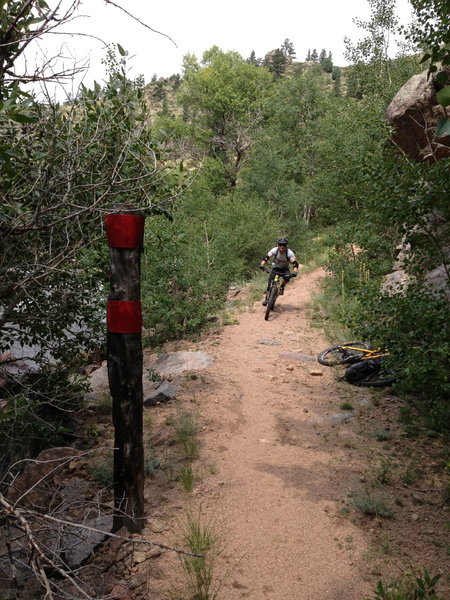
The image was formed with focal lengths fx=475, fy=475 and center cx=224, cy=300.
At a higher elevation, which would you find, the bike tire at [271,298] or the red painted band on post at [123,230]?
the red painted band on post at [123,230]

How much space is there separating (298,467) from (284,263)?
276 inches

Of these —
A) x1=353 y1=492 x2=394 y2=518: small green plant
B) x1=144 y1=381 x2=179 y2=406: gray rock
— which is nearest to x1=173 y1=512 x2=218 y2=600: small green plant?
x1=353 y1=492 x2=394 y2=518: small green plant

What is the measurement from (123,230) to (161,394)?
384 centimetres

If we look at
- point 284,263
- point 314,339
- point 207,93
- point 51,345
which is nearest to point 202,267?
point 284,263

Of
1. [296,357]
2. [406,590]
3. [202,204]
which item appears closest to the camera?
[406,590]

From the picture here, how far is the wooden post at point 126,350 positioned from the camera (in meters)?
3.65

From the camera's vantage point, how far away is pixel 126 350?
146 inches

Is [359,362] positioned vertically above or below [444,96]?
below

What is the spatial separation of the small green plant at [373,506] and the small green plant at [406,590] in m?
0.79

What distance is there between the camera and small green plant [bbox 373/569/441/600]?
3.00 meters

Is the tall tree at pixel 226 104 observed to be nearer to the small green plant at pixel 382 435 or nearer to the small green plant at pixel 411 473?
the small green plant at pixel 382 435

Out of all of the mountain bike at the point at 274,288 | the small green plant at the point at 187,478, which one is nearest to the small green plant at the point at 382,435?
the small green plant at the point at 187,478

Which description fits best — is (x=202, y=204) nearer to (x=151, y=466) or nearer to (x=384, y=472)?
(x=151, y=466)

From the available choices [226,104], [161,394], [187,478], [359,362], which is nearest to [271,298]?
[359,362]
